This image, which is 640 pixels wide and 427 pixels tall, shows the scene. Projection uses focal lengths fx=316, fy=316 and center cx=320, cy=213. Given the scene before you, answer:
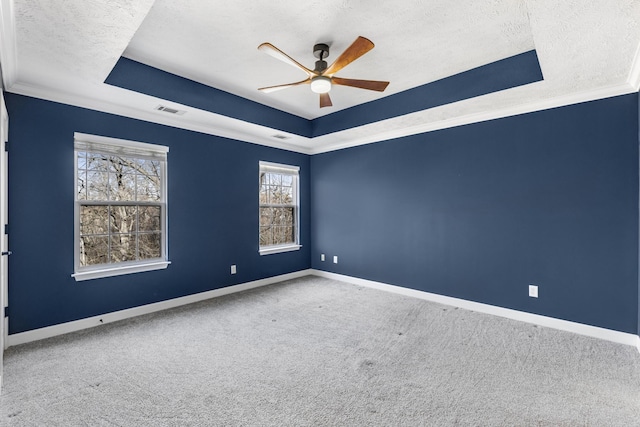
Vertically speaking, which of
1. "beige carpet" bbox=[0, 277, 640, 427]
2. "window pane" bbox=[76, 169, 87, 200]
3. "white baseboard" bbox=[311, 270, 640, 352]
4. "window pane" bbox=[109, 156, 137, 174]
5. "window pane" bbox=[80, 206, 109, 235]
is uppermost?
"window pane" bbox=[109, 156, 137, 174]

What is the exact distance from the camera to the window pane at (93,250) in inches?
133

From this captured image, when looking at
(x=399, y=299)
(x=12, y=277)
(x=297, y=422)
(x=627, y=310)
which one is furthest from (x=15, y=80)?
(x=627, y=310)

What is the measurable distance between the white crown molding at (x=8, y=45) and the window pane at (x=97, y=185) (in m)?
0.99

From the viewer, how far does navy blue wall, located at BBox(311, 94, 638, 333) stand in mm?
3004

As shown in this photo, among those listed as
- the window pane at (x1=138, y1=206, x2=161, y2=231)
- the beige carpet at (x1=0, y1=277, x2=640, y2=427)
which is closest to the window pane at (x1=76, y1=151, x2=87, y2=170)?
the window pane at (x1=138, y1=206, x2=161, y2=231)

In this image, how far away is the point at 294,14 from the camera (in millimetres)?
2389

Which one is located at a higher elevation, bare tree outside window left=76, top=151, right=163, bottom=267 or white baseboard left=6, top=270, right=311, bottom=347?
bare tree outside window left=76, top=151, right=163, bottom=267

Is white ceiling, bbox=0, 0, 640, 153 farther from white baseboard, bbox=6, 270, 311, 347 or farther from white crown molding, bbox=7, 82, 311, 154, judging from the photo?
white baseboard, bbox=6, 270, 311, 347

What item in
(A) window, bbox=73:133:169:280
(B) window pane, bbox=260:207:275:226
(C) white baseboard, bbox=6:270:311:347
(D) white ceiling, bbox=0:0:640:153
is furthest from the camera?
(B) window pane, bbox=260:207:275:226

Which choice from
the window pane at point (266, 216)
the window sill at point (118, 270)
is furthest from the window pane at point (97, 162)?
the window pane at point (266, 216)

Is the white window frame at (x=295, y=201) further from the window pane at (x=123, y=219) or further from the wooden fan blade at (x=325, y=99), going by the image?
the wooden fan blade at (x=325, y=99)

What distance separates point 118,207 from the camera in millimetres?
3600

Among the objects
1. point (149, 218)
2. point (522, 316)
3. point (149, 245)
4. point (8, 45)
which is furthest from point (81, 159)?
point (522, 316)

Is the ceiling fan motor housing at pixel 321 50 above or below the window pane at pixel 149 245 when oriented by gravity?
above
